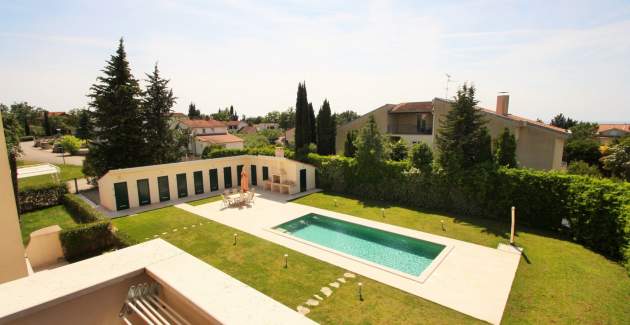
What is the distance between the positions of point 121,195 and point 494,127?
80.4ft

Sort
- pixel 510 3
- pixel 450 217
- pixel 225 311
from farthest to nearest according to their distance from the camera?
pixel 450 217 → pixel 510 3 → pixel 225 311

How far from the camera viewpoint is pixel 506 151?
15734 millimetres

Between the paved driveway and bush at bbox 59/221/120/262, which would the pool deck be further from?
the paved driveway

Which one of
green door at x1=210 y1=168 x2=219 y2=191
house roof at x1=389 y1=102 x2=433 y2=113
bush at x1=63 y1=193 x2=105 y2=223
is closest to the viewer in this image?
bush at x1=63 y1=193 x2=105 y2=223

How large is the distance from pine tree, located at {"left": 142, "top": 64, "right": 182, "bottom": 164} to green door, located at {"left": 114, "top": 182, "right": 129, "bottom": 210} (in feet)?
27.7

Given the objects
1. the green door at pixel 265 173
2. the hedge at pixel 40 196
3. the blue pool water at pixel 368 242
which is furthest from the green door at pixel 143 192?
the blue pool water at pixel 368 242

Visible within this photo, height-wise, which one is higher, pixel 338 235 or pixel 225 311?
pixel 225 311

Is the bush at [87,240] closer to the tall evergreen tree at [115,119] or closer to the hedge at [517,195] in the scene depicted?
the tall evergreen tree at [115,119]

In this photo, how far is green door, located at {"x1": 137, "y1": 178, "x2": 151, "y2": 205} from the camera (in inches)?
712

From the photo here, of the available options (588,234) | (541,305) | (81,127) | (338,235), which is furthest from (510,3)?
(81,127)

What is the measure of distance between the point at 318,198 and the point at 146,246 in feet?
54.5

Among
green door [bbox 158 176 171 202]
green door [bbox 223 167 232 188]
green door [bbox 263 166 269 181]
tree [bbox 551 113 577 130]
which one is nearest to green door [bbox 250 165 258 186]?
green door [bbox 263 166 269 181]

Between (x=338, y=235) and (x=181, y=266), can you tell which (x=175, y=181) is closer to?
(x=338, y=235)

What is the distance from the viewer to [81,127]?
55250mm
